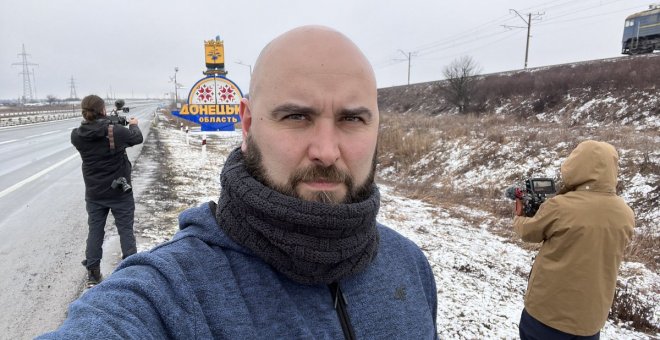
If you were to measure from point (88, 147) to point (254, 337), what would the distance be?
4251 mm

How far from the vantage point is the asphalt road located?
11.3 feet

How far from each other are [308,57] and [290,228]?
0.60m

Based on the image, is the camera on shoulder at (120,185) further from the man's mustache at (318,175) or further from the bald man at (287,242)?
the man's mustache at (318,175)

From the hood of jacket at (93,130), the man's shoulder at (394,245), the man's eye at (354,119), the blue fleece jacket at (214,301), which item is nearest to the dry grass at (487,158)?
the man's shoulder at (394,245)

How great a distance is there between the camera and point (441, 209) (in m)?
9.07

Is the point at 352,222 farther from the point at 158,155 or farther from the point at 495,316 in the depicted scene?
the point at 158,155

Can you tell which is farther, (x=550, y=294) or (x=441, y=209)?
(x=441, y=209)

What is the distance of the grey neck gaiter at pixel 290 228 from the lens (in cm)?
112

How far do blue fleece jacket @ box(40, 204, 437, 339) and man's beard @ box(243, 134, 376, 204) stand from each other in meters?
0.23

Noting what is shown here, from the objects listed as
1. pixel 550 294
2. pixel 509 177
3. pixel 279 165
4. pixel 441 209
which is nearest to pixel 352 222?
pixel 279 165

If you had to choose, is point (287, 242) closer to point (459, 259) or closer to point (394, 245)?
point (394, 245)

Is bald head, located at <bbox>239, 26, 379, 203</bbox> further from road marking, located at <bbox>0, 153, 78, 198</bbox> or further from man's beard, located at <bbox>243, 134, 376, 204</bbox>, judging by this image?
road marking, located at <bbox>0, 153, 78, 198</bbox>

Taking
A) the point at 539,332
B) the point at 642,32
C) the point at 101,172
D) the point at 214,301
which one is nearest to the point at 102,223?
the point at 101,172

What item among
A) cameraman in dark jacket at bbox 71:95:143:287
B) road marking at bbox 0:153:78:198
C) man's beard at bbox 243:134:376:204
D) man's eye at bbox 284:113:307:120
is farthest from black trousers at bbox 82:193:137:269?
road marking at bbox 0:153:78:198
